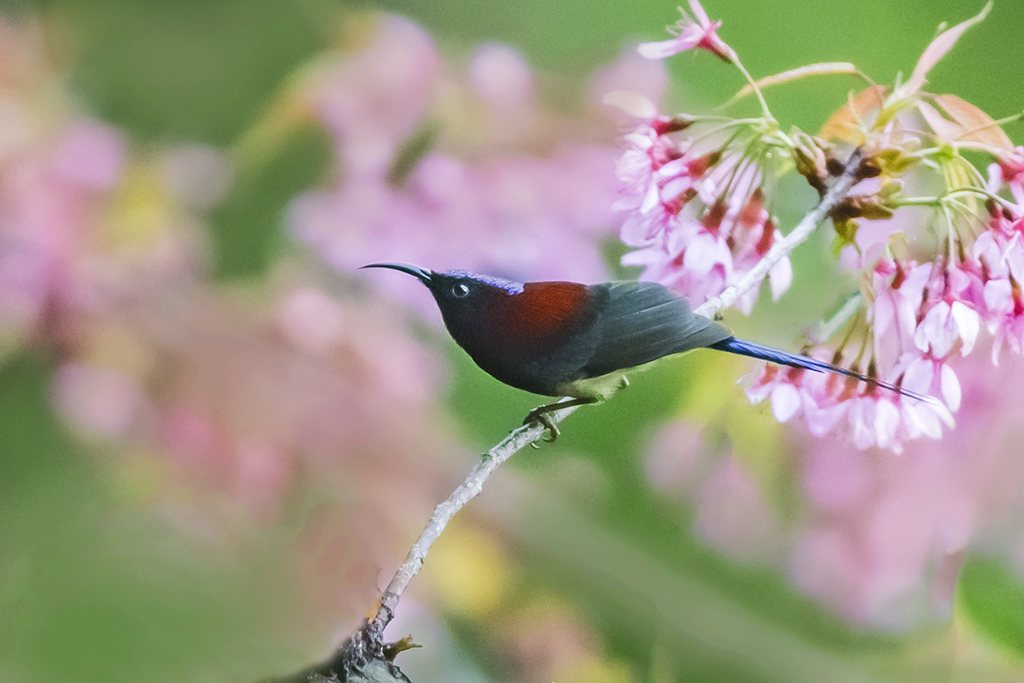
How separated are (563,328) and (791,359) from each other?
10.5 inches

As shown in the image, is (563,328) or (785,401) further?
(785,401)

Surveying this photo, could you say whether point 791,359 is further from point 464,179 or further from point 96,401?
point 96,401

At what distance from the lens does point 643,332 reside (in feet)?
2.35

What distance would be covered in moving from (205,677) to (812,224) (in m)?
0.80

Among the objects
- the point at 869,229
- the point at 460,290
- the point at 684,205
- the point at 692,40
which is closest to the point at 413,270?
the point at 460,290

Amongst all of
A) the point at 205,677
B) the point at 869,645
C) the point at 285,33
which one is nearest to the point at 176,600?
the point at 205,677

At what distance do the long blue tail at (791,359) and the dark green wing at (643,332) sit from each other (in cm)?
4

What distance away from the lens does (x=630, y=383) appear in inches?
31.3

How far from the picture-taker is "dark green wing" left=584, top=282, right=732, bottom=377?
2.34 ft

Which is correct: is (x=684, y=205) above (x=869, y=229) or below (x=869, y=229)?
below

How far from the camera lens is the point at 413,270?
0.75m

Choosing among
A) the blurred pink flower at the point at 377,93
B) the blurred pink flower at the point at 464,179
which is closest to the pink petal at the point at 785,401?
the blurred pink flower at the point at 464,179

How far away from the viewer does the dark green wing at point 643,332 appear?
2.34 ft

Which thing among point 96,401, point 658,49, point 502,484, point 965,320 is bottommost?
point 96,401
